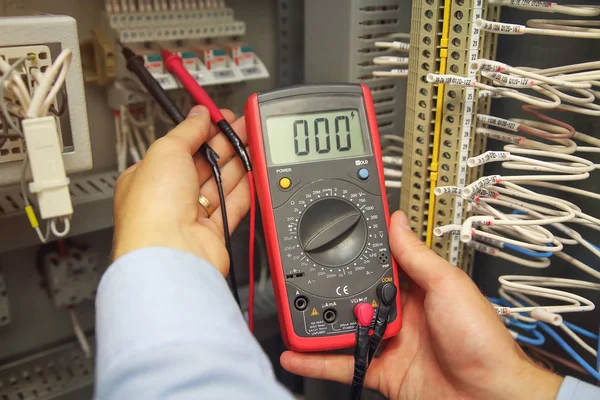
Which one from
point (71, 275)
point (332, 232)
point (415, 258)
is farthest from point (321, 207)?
point (71, 275)

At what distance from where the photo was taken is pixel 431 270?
70 centimetres

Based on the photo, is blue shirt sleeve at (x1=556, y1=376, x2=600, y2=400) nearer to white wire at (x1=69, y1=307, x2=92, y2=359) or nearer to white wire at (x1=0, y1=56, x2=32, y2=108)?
white wire at (x1=0, y1=56, x2=32, y2=108)

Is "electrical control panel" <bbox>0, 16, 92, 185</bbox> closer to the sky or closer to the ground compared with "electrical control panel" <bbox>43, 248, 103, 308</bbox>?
closer to the sky

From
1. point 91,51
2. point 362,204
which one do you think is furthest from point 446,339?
point 91,51

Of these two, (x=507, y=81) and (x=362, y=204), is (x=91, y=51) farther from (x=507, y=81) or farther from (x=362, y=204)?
(x=507, y=81)

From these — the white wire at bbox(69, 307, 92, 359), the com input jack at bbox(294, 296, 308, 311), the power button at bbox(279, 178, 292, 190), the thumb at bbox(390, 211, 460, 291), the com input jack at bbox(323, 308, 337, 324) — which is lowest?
the white wire at bbox(69, 307, 92, 359)

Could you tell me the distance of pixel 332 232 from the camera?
71cm

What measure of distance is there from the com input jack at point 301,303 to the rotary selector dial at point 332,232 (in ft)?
0.17

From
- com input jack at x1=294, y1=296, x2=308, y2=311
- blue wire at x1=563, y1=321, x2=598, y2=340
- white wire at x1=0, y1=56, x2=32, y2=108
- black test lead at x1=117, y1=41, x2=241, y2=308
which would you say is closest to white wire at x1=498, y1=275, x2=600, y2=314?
blue wire at x1=563, y1=321, x2=598, y2=340

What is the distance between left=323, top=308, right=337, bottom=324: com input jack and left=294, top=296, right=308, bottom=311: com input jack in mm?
27

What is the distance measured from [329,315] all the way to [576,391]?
29 centimetres

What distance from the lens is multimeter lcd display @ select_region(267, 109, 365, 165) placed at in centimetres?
73

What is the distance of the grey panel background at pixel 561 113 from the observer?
0.71 metres

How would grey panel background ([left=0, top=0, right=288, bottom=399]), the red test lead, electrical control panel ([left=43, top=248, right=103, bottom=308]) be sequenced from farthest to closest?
electrical control panel ([left=43, top=248, right=103, bottom=308]) → grey panel background ([left=0, top=0, right=288, bottom=399]) → the red test lead
